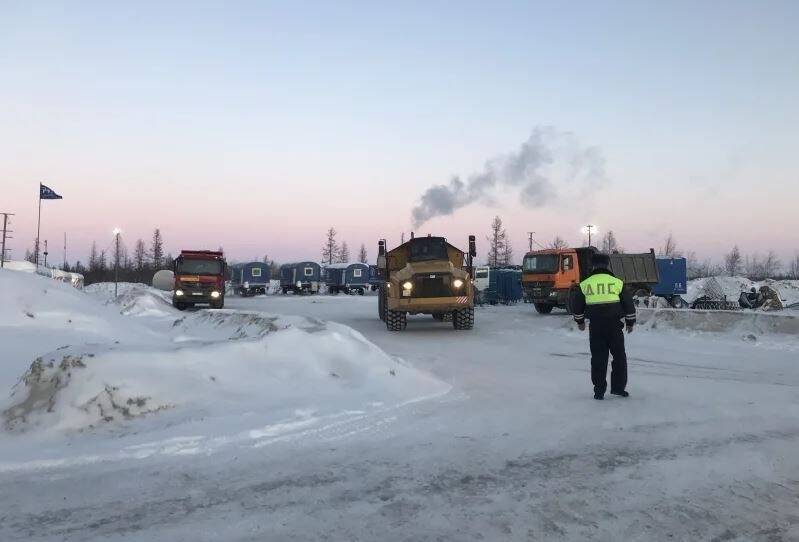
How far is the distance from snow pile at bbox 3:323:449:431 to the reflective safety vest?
225cm

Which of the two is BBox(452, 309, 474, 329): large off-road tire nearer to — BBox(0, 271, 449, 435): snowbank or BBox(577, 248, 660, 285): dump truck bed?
Result: BBox(0, 271, 449, 435): snowbank

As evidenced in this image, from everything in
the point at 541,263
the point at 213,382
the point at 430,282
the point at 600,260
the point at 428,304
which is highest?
the point at 541,263

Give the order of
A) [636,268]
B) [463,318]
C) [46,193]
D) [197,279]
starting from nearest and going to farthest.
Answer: [463,318] < [197,279] < [636,268] < [46,193]

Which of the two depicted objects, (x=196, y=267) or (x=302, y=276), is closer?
(x=196, y=267)

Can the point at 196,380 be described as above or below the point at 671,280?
below

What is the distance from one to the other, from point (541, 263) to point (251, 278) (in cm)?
3635

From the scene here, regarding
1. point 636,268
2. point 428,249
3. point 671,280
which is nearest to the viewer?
point 428,249

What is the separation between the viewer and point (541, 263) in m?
24.1

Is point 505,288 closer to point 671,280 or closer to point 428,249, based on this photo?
point 671,280

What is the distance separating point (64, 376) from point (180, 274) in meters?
21.4

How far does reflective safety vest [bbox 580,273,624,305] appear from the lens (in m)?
7.10

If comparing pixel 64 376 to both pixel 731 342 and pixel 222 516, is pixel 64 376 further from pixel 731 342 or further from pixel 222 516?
pixel 731 342

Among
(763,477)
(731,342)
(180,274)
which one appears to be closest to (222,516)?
(763,477)

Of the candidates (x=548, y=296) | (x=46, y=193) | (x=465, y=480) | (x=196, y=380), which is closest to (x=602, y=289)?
(x=465, y=480)
